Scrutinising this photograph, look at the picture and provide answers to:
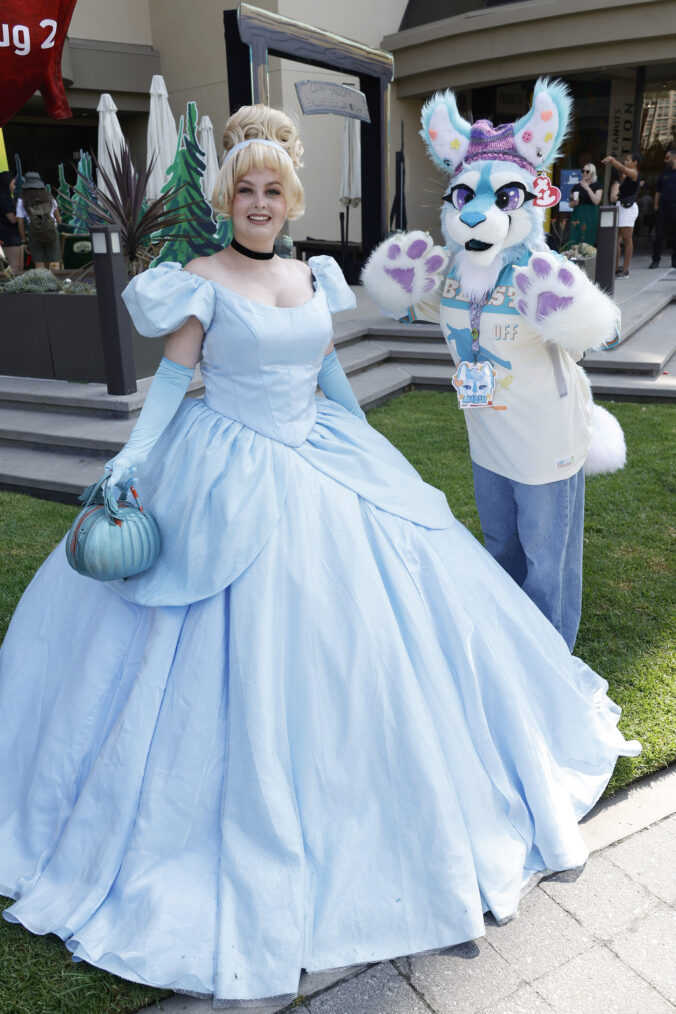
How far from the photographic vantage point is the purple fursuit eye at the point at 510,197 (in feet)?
7.96

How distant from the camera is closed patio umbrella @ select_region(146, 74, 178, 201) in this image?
31.8ft

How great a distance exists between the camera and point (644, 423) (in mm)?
6250

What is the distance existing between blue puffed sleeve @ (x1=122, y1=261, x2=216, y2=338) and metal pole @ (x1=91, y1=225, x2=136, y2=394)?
3652 mm

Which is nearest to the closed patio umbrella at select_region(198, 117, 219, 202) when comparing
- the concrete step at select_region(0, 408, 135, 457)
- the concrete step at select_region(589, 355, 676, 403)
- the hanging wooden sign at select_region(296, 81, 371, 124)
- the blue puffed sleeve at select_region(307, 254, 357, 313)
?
the hanging wooden sign at select_region(296, 81, 371, 124)

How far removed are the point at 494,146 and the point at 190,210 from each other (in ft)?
18.8

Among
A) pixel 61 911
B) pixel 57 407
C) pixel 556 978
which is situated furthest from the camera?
pixel 57 407

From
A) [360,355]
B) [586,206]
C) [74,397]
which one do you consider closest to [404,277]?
[74,397]

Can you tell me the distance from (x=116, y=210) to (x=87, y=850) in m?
5.57

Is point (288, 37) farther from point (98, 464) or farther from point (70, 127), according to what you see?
point (70, 127)

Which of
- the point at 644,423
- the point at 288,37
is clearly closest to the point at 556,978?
the point at 644,423

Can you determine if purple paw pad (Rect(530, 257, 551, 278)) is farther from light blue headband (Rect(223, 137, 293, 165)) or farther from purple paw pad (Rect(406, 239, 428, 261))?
light blue headband (Rect(223, 137, 293, 165))

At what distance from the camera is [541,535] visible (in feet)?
8.87

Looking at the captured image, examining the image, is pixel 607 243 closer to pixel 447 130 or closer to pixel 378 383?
pixel 378 383

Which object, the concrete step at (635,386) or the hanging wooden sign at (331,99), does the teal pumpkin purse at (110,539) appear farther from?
the hanging wooden sign at (331,99)
